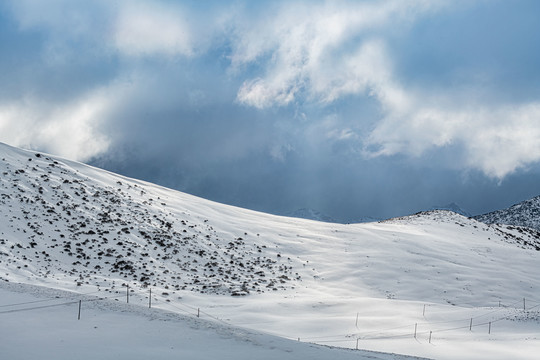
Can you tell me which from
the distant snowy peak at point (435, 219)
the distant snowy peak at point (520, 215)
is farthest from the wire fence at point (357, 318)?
the distant snowy peak at point (520, 215)

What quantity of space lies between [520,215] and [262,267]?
464 ft

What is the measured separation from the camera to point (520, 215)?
6033 inches

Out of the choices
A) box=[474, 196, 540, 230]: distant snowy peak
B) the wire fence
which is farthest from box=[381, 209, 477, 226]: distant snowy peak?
box=[474, 196, 540, 230]: distant snowy peak

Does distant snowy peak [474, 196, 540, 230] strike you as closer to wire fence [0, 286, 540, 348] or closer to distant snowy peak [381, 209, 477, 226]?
distant snowy peak [381, 209, 477, 226]

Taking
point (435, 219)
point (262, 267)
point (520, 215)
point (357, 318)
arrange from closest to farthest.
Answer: point (357, 318), point (262, 267), point (435, 219), point (520, 215)

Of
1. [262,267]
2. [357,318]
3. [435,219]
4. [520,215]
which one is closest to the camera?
[357,318]

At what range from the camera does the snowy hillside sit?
25.1 metres

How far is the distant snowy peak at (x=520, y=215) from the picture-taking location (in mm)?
147800

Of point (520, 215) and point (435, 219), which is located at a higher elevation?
point (520, 215)

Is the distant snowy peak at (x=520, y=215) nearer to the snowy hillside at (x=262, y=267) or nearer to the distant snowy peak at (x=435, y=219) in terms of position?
the distant snowy peak at (x=435, y=219)

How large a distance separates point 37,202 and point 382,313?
29955 mm

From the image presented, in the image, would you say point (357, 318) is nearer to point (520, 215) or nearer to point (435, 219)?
point (435, 219)

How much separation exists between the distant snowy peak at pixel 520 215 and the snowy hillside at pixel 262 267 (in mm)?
103238

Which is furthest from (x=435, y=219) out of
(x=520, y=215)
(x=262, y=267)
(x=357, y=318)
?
(x=520, y=215)
